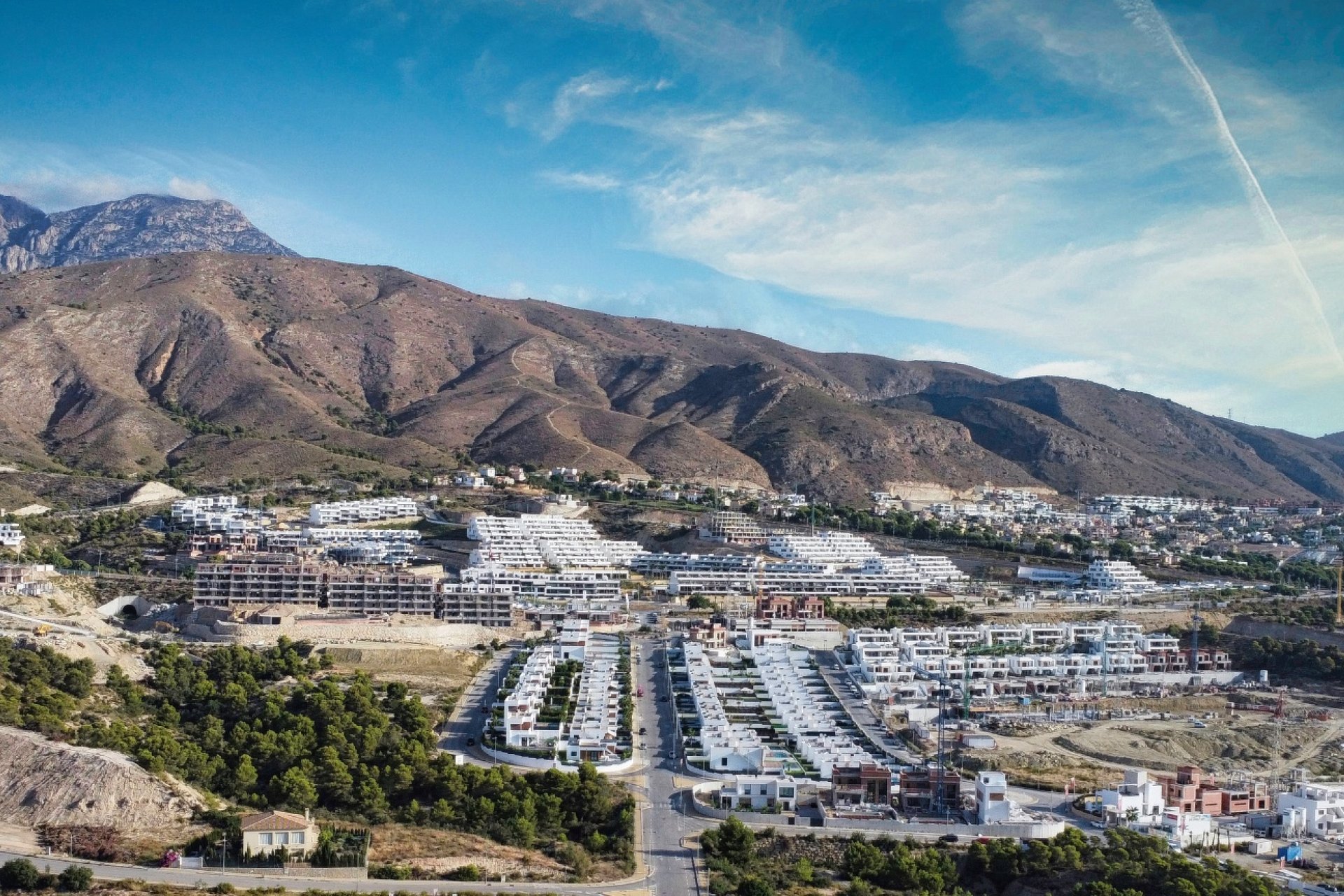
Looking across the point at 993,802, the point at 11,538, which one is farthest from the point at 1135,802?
the point at 11,538

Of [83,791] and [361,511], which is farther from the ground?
[361,511]

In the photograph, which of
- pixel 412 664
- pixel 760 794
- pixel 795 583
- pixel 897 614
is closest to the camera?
pixel 760 794

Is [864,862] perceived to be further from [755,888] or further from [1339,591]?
[1339,591]

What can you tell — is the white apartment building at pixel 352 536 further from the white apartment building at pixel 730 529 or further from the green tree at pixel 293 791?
the green tree at pixel 293 791

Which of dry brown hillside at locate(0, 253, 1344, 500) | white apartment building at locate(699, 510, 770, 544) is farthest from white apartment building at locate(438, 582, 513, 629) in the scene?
dry brown hillside at locate(0, 253, 1344, 500)

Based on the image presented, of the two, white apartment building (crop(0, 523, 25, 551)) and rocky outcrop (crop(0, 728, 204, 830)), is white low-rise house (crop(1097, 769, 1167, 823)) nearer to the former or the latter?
rocky outcrop (crop(0, 728, 204, 830))

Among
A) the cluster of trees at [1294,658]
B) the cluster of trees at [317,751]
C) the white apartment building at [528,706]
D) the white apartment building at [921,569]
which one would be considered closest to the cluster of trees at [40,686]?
the cluster of trees at [317,751]
